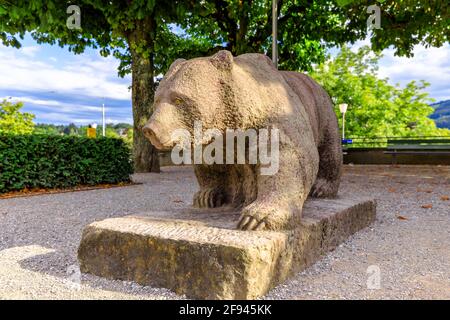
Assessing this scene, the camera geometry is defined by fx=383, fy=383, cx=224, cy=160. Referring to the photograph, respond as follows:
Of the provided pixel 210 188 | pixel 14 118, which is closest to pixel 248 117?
pixel 210 188

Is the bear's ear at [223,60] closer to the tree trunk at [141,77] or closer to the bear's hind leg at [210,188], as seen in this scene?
the bear's hind leg at [210,188]

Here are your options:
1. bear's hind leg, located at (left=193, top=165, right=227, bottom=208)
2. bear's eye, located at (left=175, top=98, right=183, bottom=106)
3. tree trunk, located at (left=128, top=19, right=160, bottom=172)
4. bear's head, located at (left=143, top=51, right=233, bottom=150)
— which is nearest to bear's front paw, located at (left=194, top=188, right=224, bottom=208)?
bear's hind leg, located at (left=193, top=165, right=227, bottom=208)

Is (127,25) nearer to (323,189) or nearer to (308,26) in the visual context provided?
(308,26)

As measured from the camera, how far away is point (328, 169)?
443 centimetres

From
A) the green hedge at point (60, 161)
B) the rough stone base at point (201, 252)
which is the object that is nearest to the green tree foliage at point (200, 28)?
the green hedge at point (60, 161)

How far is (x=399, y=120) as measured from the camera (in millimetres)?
26906

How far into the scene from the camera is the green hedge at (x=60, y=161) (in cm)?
810

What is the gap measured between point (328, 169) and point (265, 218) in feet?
6.26

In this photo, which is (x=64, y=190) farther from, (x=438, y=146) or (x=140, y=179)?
(x=438, y=146)

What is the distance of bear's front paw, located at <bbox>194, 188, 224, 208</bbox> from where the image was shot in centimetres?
370

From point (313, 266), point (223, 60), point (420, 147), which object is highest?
point (223, 60)

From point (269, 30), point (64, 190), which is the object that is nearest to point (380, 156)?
point (269, 30)

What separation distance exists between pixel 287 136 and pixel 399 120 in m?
26.7

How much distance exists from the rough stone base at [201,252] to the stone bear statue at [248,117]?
0.21 m
